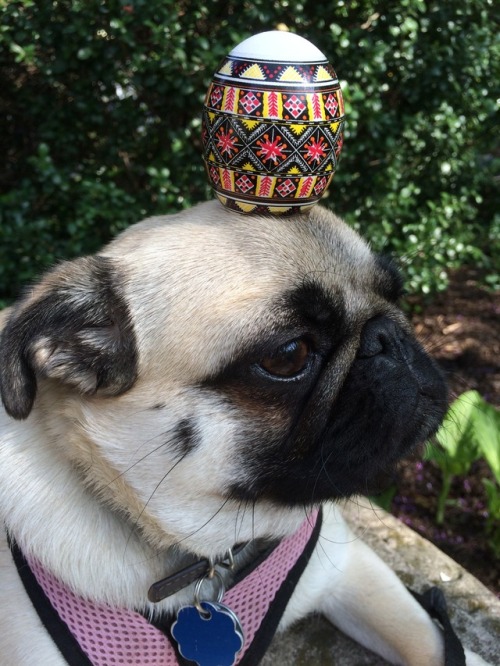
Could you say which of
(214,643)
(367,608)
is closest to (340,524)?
(367,608)

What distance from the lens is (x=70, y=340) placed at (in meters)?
1.71

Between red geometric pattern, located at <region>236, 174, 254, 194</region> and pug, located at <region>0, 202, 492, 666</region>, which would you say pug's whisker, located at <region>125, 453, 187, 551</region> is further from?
red geometric pattern, located at <region>236, 174, 254, 194</region>

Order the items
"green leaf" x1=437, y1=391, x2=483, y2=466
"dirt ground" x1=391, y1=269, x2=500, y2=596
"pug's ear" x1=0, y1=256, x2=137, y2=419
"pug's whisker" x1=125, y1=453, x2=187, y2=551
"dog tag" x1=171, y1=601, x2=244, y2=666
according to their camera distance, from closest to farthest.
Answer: "pug's ear" x1=0, y1=256, x2=137, y2=419, "pug's whisker" x1=125, y1=453, x2=187, y2=551, "dog tag" x1=171, y1=601, x2=244, y2=666, "green leaf" x1=437, y1=391, x2=483, y2=466, "dirt ground" x1=391, y1=269, x2=500, y2=596

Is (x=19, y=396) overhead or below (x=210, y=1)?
below

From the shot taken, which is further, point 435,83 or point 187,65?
point 435,83

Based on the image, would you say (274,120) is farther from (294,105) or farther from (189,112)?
(189,112)

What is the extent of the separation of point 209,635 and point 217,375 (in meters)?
0.74

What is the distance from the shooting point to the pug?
5.48 feet

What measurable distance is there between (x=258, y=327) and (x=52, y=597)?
928mm

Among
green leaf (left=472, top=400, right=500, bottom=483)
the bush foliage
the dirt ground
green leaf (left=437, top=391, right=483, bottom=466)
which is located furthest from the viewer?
the bush foliage

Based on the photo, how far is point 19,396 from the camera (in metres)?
1.59

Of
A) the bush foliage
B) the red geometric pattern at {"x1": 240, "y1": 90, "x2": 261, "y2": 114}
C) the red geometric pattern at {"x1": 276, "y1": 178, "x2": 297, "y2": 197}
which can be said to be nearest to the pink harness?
the red geometric pattern at {"x1": 276, "y1": 178, "x2": 297, "y2": 197}

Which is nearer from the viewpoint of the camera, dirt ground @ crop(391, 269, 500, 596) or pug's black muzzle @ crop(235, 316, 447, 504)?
pug's black muzzle @ crop(235, 316, 447, 504)

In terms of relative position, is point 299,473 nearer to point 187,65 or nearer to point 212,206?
point 212,206
